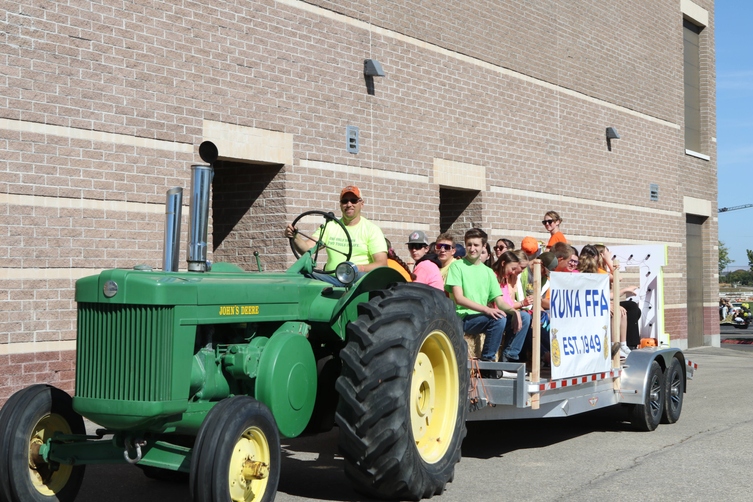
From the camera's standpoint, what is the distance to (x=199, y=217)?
6.27 m

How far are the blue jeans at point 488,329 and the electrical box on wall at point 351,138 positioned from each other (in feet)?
18.0

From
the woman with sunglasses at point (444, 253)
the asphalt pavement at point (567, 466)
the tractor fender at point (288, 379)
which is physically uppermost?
the woman with sunglasses at point (444, 253)

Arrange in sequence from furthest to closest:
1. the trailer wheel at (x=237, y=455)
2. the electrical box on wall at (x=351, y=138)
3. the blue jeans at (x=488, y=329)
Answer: the electrical box on wall at (x=351, y=138) → the blue jeans at (x=488, y=329) → the trailer wheel at (x=237, y=455)

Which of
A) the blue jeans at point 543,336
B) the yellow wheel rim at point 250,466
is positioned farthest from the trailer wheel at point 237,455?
the blue jeans at point 543,336

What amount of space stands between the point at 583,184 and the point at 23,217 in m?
12.4

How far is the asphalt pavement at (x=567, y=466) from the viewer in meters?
7.05

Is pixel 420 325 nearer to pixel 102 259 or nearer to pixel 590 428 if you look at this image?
pixel 590 428

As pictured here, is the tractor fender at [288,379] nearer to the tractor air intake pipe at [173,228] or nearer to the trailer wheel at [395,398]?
the trailer wheel at [395,398]

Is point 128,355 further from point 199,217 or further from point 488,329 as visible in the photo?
point 488,329

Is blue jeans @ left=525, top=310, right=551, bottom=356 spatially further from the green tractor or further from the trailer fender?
the green tractor

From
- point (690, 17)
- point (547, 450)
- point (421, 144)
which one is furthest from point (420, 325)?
point (690, 17)

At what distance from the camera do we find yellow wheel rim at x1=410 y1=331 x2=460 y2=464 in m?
6.96

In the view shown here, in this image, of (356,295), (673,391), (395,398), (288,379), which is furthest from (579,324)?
→ (288,379)

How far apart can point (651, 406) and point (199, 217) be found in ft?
18.8
